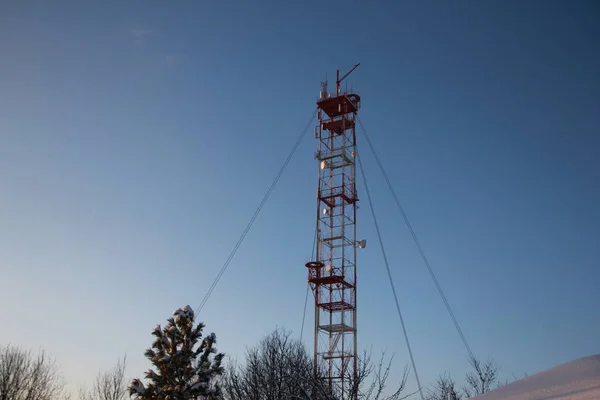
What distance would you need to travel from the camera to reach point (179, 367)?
27.0 meters

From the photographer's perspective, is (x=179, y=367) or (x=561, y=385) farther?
(x=179, y=367)

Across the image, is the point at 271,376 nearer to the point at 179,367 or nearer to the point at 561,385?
the point at 179,367

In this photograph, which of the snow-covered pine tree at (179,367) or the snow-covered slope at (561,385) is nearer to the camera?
the snow-covered slope at (561,385)

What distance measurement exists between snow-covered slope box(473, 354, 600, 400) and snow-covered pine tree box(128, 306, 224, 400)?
772 inches

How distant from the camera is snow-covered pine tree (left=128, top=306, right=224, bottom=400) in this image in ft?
86.7

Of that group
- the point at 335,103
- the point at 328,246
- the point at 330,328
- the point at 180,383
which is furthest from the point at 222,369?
the point at 335,103

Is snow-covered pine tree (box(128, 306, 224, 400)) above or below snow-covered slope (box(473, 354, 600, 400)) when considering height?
above

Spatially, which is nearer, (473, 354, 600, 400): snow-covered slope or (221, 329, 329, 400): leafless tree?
(473, 354, 600, 400): snow-covered slope

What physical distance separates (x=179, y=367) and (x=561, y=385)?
829 inches

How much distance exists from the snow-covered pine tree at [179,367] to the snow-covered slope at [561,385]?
19.6 meters

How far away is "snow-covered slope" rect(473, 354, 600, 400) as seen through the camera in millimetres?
8508

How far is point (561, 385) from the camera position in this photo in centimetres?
888

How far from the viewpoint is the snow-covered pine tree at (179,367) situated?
86.7 ft

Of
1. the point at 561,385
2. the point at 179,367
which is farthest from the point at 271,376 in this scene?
the point at 561,385
